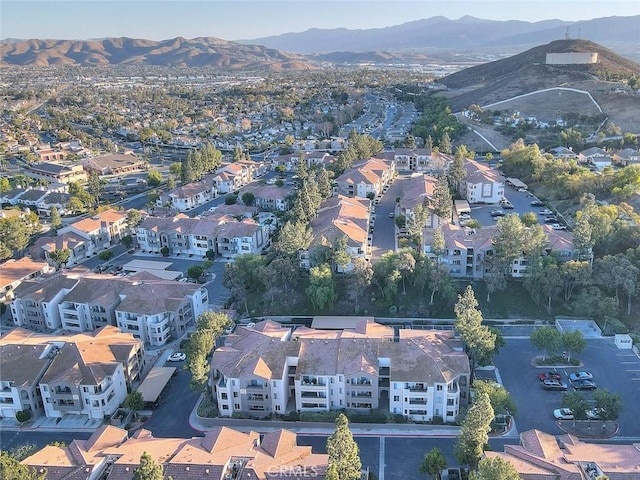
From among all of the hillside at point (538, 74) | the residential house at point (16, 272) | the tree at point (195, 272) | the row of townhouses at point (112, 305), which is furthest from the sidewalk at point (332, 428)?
the hillside at point (538, 74)

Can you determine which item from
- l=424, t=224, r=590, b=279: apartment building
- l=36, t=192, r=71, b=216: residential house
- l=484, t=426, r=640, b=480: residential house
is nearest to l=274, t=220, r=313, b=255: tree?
l=424, t=224, r=590, b=279: apartment building

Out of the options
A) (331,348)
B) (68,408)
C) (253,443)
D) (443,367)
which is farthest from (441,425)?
(68,408)

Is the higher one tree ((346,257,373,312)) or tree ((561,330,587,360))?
tree ((346,257,373,312))

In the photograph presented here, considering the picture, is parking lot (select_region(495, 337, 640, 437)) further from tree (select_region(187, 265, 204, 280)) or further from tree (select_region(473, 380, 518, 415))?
tree (select_region(187, 265, 204, 280))

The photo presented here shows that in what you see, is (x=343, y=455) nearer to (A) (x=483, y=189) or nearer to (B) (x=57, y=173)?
(A) (x=483, y=189)

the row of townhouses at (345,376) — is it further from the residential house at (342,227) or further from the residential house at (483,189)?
the residential house at (483,189)
